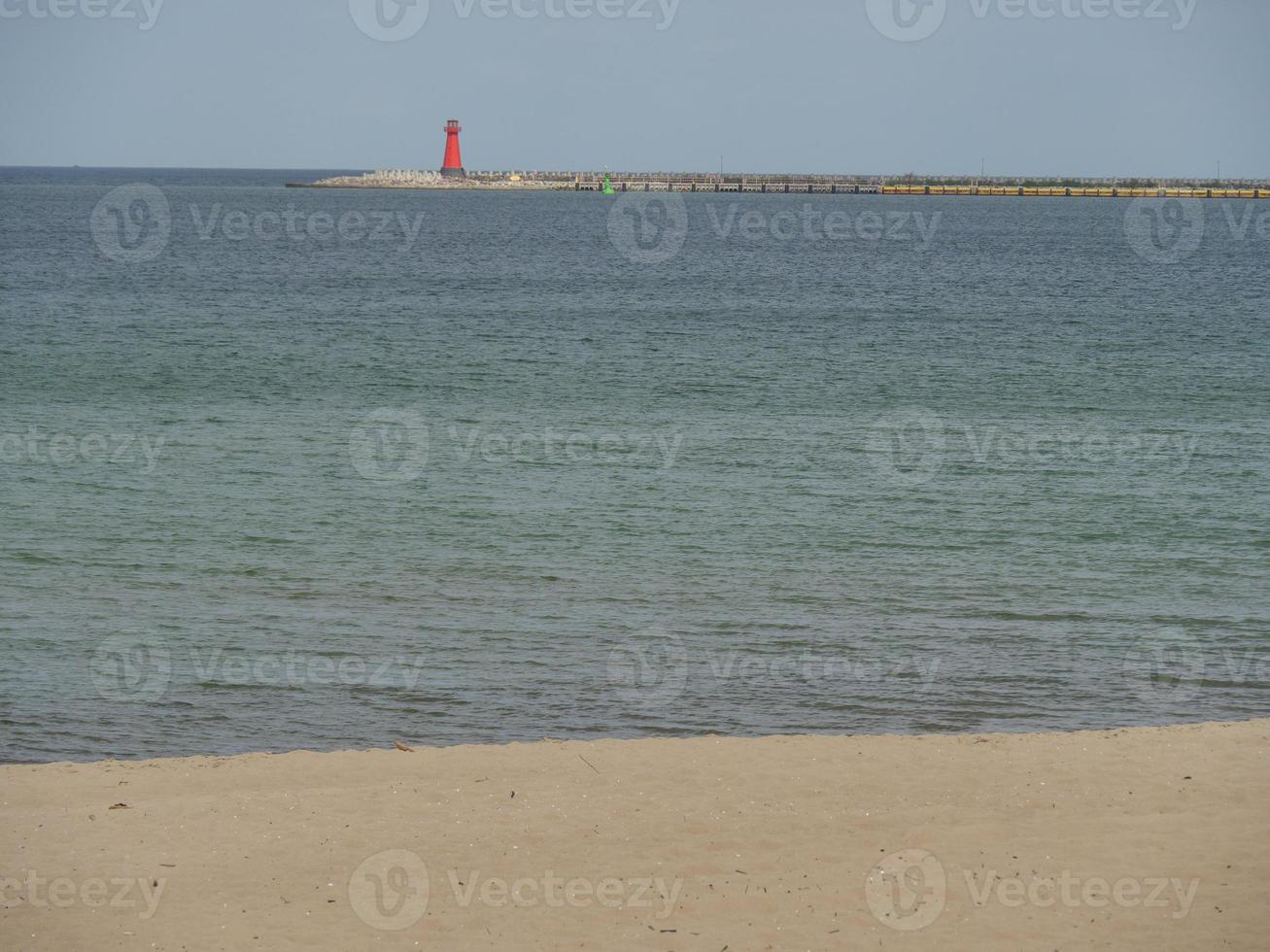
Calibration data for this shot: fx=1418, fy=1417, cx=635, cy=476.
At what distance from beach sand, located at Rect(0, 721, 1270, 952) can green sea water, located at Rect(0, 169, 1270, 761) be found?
7.30 feet

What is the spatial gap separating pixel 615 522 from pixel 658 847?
46.7 ft

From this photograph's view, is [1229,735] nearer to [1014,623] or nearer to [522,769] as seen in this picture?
[1014,623]

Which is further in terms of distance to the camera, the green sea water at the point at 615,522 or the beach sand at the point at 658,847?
the green sea water at the point at 615,522

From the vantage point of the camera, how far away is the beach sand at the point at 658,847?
957cm

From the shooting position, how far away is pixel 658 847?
10.9 m

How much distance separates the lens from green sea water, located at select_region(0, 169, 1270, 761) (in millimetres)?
16203

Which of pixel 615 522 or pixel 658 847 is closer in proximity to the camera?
pixel 658 847

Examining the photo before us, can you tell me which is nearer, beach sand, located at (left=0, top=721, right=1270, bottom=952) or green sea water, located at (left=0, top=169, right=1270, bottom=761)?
beach sand, located at (left=0, top=721, right=1270, bottom=952)

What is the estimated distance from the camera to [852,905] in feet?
32.4

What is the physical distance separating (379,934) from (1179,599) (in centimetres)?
1454

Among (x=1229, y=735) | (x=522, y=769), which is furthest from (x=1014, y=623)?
(x=522, y=769)

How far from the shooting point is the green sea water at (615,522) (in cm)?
1620

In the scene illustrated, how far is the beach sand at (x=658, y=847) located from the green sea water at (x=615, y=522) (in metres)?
2.22

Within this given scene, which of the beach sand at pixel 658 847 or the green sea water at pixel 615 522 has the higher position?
the green sea water at pixel 615 522
